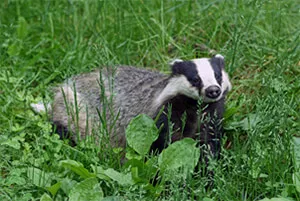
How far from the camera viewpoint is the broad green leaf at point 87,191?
3.56 meters

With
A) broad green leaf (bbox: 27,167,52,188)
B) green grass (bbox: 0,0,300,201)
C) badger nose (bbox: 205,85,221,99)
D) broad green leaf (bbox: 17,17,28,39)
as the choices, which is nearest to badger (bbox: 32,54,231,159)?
badger nose (bbox: 205,85,221,99)

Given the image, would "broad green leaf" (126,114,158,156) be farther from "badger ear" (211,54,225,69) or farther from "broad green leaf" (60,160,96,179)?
"badger ear" (211,54,225,69)

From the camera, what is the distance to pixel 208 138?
423 centimetres

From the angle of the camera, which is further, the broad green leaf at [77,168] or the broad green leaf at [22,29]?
the broad green leaf at [22,29]

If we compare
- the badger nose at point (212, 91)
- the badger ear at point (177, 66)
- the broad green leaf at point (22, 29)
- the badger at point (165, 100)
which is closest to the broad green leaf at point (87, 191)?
the badger at point (165, 100)

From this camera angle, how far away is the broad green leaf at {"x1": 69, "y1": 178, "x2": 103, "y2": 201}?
3.56 meters

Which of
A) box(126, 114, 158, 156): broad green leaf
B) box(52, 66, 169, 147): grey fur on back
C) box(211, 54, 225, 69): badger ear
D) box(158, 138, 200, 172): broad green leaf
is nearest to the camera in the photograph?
box(158, 138, 200, 172): broad green leaf

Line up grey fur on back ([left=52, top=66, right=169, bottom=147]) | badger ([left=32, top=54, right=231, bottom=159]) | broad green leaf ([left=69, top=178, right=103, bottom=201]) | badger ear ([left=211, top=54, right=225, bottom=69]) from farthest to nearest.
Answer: grey fur on back ([left=52, top=66, right=169, bottom=147]) → badger ear ([left=211, top=54, right=225, bottom=69]) → badger ([left=32, top=54, right=231, bottom=159]) → broad green leaf ([left=69, top=178, right=103, bottom=201])

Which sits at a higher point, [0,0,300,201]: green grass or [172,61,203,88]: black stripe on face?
[172,61,203,88]: black stripe on face

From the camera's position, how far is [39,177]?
3.78 m

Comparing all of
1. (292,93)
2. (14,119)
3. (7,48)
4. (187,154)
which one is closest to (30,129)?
(14,119)

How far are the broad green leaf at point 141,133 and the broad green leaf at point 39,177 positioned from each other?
478 millimetres

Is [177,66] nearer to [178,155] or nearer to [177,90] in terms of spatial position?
[177,90]

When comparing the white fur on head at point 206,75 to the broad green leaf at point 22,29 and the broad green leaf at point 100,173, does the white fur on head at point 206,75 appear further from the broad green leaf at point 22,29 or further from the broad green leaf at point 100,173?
the broad green leaf at point 22,29
